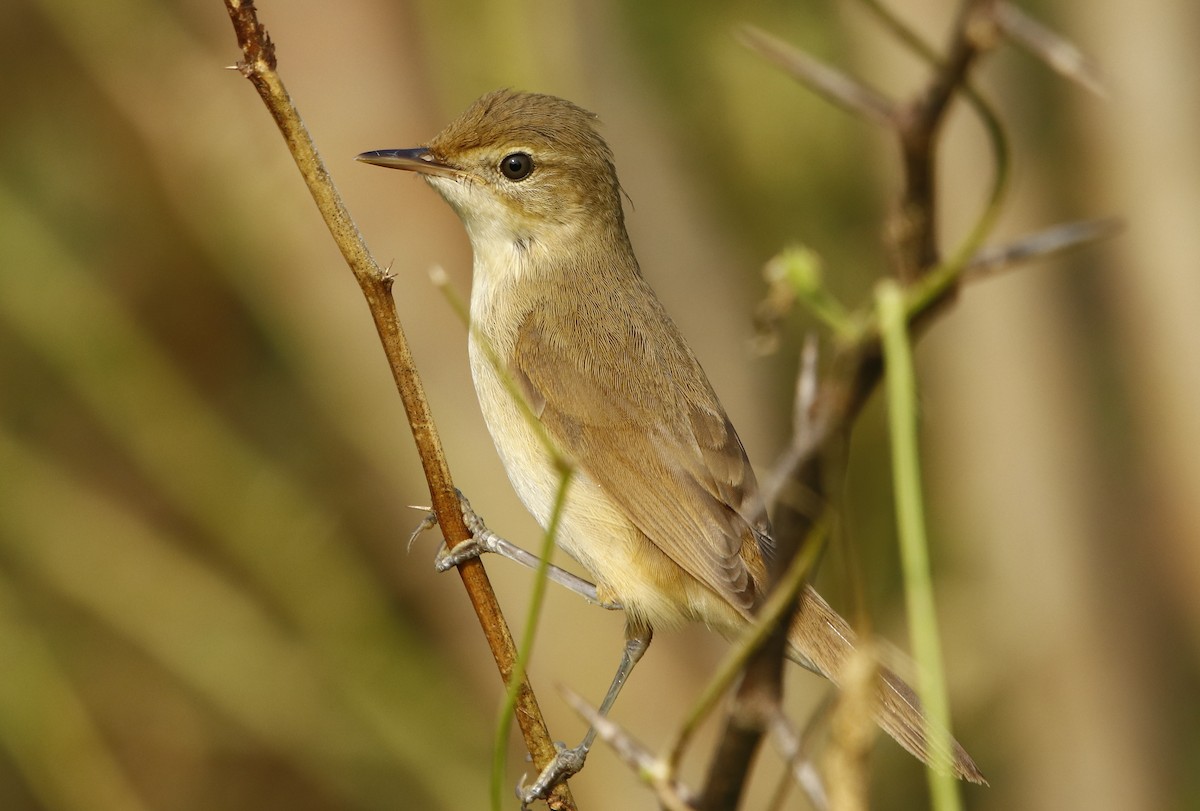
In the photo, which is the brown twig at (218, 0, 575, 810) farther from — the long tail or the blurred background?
the blurred background

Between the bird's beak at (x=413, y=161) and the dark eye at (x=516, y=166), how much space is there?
150 mm

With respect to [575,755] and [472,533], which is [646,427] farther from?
[575,755]

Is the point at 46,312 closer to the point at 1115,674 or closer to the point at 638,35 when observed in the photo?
the point at 638,35

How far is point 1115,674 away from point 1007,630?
1.47 feet

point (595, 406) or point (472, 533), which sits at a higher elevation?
point (595, 406)

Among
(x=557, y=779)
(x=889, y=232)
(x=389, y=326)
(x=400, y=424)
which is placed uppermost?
(x=400, y=424)

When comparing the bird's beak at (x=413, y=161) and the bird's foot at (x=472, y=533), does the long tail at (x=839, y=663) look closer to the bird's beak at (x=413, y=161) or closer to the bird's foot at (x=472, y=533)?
the bird's foot at (x=472, y=533)

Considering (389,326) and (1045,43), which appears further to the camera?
(389,326)

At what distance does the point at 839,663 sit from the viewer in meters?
3.35

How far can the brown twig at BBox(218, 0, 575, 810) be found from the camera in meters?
1.96

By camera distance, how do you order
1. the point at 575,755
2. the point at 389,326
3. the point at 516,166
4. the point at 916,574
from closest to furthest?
the point at 916,574 → the point at 389,326 → the point at 575,755 → the point at 516,166

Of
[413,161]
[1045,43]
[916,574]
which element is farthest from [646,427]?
[1045,43]

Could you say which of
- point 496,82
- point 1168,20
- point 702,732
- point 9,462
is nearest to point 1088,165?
point 1168,20

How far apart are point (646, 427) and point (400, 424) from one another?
214 centimetres
